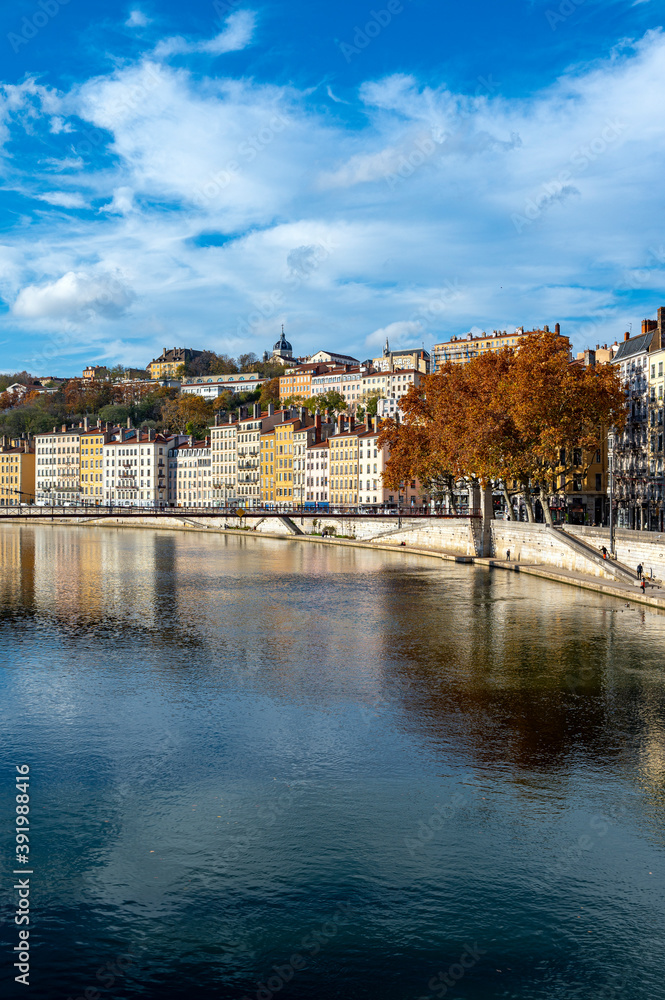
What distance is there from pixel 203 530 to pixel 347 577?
58.1 meters

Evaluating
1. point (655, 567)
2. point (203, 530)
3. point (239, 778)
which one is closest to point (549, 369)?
point (655, 567)

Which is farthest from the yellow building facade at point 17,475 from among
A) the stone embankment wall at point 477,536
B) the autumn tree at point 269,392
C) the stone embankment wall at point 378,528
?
the stone embankment wall at point 477,536

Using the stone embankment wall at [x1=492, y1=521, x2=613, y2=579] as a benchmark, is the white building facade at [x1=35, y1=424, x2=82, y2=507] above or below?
above

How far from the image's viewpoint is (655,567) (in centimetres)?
3978

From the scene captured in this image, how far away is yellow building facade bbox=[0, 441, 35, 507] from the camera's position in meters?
164

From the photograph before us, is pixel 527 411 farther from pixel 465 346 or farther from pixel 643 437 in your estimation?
pixel 465 346

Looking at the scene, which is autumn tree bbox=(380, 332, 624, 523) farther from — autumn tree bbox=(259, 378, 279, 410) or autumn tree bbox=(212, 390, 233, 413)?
autumn tree bbox=(259, 378, 279, 410)

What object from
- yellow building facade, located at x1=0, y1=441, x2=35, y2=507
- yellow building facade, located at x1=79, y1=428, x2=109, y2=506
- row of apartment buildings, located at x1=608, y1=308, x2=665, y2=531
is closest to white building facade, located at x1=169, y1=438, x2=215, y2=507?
yellow building facade, located at x1=79, y1=428, x2=109, y2=506

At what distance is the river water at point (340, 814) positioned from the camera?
10.5 m

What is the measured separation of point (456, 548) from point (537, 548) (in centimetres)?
1414

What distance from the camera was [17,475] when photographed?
165 m

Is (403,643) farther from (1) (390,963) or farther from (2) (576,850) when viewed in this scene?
(1) (390,963)

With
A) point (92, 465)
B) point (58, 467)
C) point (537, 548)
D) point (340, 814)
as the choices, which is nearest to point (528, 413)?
point (537, 548)

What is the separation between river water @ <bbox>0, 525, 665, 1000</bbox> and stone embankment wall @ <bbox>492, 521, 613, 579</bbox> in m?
16.0
